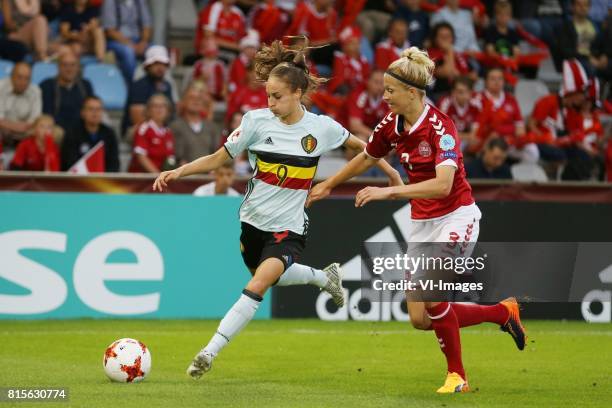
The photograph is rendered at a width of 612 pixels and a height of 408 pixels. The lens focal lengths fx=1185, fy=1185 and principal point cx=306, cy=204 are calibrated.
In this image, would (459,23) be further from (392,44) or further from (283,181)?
(283,181)

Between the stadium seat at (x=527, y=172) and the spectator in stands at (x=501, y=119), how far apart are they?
0.09m

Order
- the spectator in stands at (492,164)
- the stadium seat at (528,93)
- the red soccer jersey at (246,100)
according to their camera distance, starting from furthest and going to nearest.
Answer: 1. the stadium seat at (528,93)
2. the red soccer jersey at (246,100)
3. the spectator in stands at (492,164)

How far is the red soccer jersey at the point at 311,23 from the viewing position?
17156 millimetres

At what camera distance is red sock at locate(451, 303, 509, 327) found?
8.27 meters

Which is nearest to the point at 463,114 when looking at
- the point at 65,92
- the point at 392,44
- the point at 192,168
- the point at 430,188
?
the point at 392,44

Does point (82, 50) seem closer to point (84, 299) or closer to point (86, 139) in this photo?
point (86, 139)

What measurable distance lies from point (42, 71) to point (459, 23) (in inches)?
250

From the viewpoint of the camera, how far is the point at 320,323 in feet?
40.9

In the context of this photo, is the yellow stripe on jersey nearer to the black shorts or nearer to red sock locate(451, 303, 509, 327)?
the black shorts

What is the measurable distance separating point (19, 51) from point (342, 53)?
4.50 meters

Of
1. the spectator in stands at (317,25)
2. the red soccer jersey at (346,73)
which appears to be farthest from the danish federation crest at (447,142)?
the spectator in stands at (317,25)

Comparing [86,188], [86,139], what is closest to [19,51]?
[86,139]

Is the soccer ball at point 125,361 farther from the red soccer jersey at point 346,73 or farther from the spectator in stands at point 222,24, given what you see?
the spectator in stands at point 222,24

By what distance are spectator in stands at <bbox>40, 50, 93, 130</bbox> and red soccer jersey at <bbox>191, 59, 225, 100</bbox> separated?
1849 millimetres
